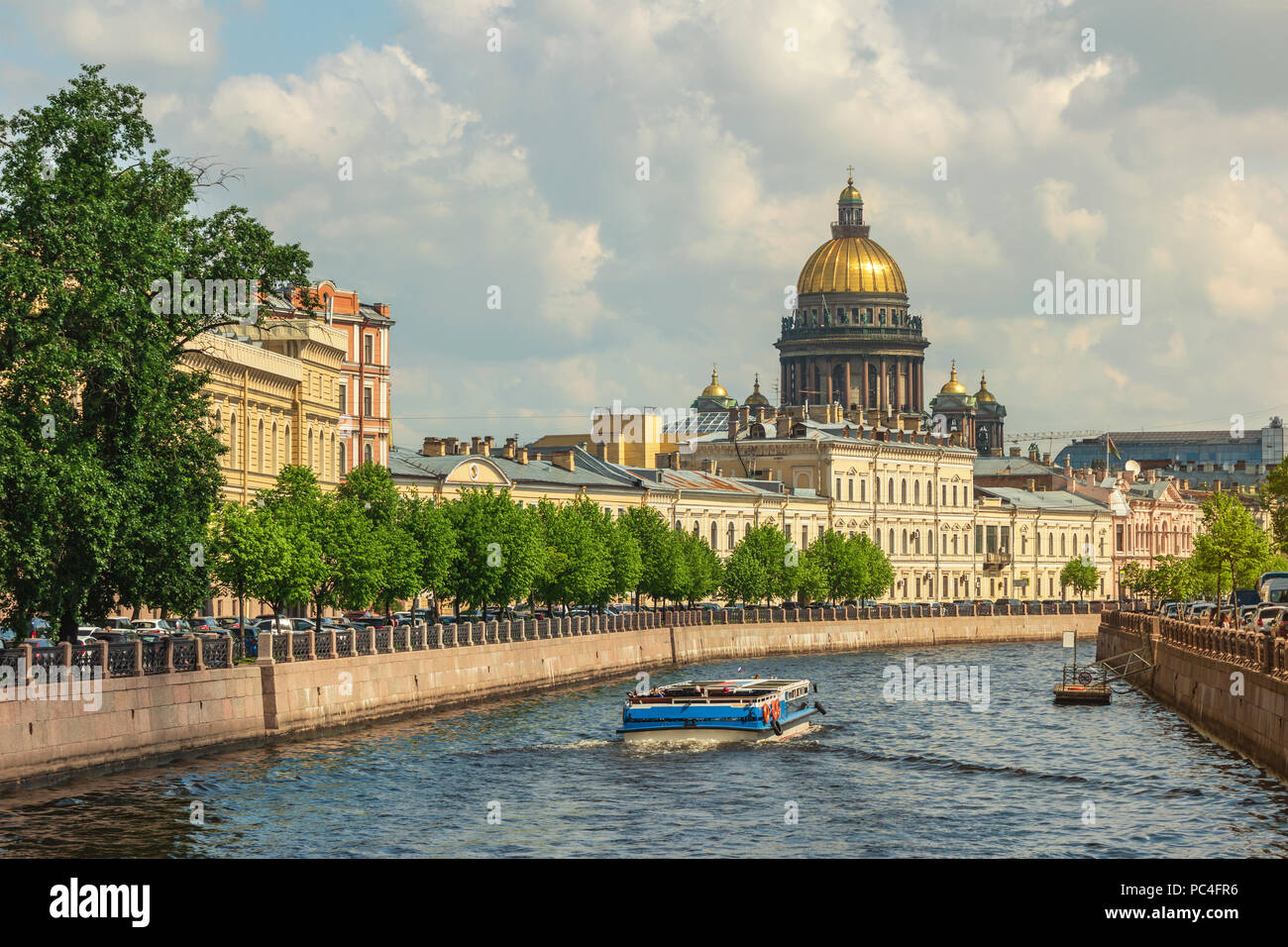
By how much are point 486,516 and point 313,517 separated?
52.2 feet

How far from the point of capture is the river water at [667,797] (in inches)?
1267

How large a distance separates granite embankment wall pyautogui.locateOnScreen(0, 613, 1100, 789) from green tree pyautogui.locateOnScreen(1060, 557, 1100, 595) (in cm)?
7486

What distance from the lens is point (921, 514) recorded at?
142 m

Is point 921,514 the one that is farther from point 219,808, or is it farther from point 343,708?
point 219,808

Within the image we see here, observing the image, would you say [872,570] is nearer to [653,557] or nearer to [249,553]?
[653,557]

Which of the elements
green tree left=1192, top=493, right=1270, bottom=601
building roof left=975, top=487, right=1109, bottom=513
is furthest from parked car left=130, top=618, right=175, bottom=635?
building roof left=975, top=487, right=1109, bottom=513

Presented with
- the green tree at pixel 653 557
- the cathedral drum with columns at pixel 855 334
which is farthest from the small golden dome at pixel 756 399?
the green tree at pixel 653 557

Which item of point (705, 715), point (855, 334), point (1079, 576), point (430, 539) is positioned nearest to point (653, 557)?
point (430, 539)

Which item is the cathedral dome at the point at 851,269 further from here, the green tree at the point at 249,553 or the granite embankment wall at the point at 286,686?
the green tree at the point at 249,553

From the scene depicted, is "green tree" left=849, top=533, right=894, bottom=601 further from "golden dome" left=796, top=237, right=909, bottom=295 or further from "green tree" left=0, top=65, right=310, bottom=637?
"green tree" left=0, top=65, right=310, bottom=637

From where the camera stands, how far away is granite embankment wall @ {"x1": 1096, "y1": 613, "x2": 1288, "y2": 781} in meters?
38.0

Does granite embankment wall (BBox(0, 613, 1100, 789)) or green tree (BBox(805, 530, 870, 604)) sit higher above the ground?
green tree (BBox(805, 530, 870, 604))

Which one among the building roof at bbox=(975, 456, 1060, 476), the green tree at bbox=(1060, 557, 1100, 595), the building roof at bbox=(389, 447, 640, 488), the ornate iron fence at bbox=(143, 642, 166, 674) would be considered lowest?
the ornate iron fence at bbox=(143, 642, 166, 674)

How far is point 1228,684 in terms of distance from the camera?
45344 mm
